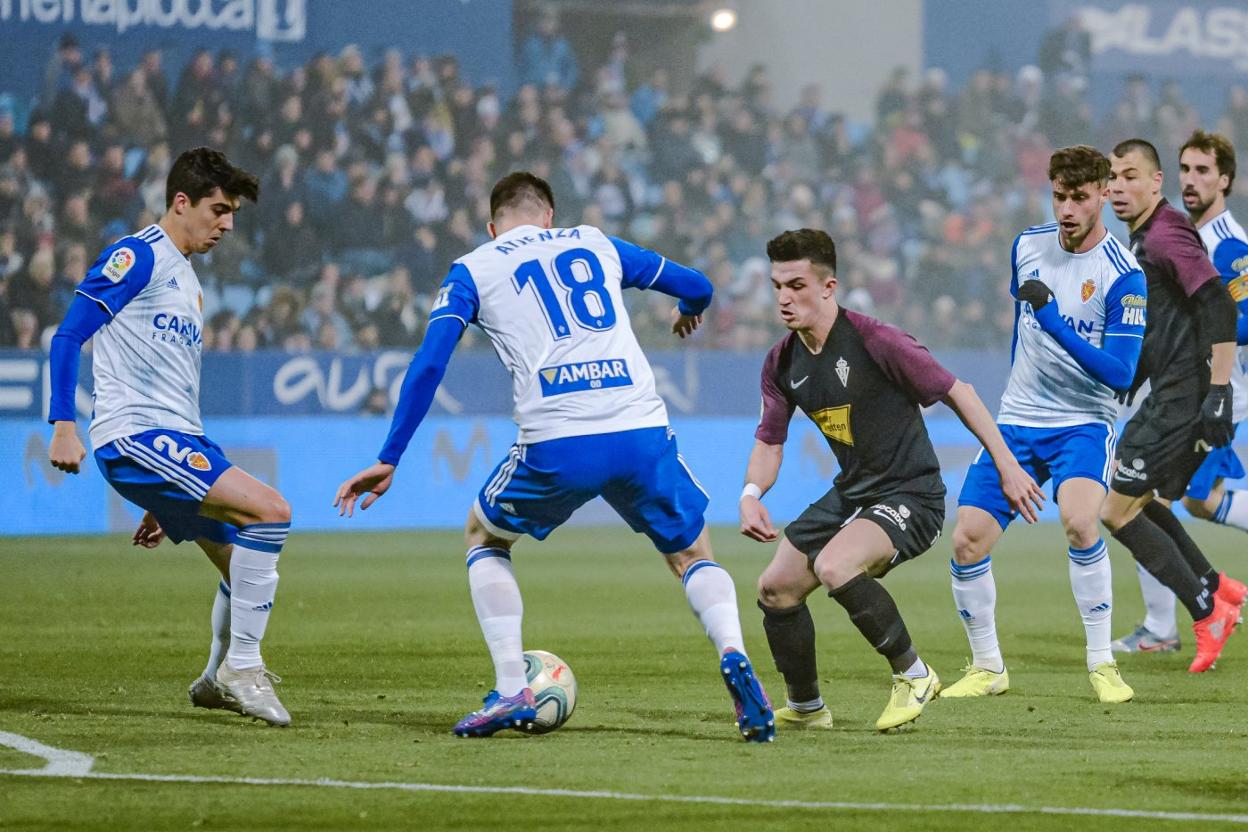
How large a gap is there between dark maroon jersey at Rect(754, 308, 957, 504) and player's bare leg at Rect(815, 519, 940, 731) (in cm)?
32

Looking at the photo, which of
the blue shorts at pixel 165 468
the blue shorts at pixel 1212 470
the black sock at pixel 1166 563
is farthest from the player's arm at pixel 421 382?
the blue shorts at pixel 1212 470

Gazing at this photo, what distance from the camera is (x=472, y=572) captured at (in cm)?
604

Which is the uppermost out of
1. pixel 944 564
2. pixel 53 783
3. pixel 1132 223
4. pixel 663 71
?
pixel 663 71

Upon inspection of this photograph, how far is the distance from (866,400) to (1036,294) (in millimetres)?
1002

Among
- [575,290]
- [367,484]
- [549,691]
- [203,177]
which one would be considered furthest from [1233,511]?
[203,177]

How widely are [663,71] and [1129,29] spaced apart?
6710mm

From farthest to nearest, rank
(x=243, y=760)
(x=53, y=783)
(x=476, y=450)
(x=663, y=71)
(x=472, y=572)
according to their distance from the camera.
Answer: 1. (x=663, y=71)
2. (x=476, y=450)
3. (x=472, y=572)
4. (x=243, y=760)
5. (x=53, y=783)

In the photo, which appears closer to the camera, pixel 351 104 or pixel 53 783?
pixel 53 783

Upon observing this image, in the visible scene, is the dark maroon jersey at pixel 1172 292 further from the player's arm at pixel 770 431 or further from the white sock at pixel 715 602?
the white sock at pixel 715 602

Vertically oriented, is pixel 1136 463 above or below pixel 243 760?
above

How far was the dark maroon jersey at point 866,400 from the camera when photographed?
20.3 feet

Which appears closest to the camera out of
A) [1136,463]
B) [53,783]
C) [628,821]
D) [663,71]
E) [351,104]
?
[628,821]

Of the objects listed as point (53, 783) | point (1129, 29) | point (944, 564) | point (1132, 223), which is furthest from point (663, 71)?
point (53, 783)

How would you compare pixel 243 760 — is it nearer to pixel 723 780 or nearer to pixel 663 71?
pixel 723 780
